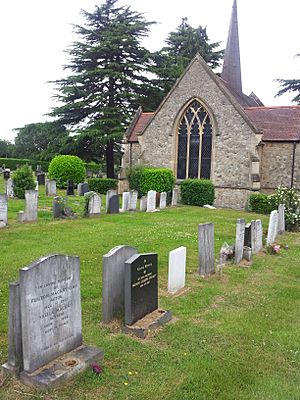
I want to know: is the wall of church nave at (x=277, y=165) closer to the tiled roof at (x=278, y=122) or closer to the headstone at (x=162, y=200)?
the tiled roof at (x=278, y=122)

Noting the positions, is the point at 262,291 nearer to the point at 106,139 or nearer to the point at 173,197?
the point at 173,197

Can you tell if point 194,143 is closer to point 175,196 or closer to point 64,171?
point 175,196

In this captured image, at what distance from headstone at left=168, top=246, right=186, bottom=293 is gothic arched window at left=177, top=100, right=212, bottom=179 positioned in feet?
58.3

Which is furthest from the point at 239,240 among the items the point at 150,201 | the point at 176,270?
the point at 150,201

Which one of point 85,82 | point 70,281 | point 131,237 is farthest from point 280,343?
point 85,82

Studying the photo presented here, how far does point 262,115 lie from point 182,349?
22.5 metres

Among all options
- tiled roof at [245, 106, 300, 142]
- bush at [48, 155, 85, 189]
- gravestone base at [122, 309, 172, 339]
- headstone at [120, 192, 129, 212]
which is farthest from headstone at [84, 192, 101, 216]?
tiled roof at [245, 106, 300, 142]

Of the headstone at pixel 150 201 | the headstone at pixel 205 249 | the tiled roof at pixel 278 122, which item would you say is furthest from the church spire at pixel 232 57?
the headstone at pixel 205 249

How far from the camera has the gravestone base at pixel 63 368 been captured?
4.01m

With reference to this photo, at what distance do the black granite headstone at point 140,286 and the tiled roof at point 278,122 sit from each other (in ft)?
62.8

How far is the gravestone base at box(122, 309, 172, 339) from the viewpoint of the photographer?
5375mm

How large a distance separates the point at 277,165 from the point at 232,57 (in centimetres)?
1091

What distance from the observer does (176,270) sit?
7184 millimetres

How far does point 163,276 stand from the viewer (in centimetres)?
814
